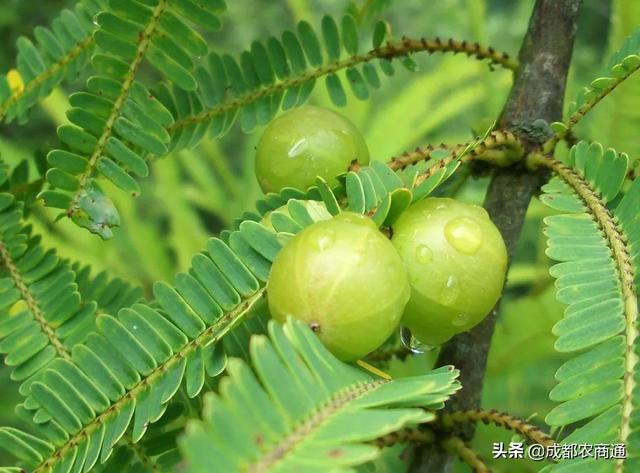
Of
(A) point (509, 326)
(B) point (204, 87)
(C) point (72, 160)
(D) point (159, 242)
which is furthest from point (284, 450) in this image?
(D) point (159, 242)

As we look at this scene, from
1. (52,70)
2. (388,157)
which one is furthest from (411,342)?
(388,157)

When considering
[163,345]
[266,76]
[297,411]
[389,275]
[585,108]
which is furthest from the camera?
[266,76]

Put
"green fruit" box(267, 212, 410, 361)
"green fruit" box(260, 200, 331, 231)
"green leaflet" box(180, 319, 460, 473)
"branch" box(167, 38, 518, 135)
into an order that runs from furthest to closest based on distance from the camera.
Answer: "branch" box(167, 38, 518, 135)
"green fruit" box(260, 200, 331, 231)
"green fruit" box(267, 212, 410, 361)
"green leaflet" box(180, 319, 460, 473)

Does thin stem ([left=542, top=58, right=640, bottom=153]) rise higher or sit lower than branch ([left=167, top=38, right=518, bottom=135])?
lower

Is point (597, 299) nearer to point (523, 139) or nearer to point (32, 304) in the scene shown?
point (523, 139)

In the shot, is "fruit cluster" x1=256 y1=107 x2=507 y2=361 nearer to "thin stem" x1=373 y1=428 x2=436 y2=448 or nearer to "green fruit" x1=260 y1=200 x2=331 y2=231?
"green fruit" x1=260 y1=200 x2=331 y2=231

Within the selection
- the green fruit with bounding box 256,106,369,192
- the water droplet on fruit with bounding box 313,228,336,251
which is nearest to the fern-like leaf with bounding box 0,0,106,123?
the green fruit with bounding box 256,106,369,192

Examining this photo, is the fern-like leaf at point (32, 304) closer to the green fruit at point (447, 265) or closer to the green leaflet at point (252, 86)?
the green leaflet at point (252, 86)
